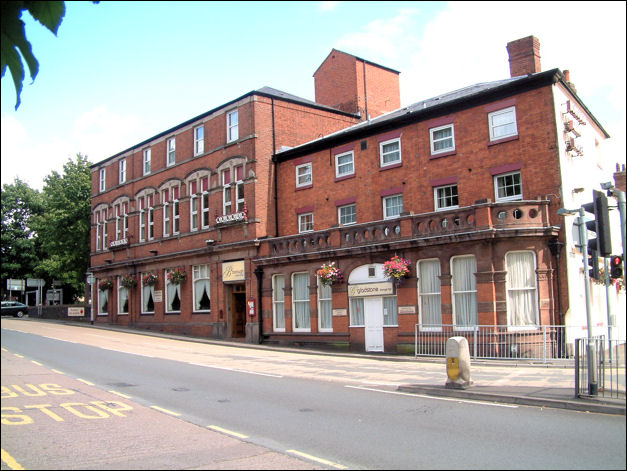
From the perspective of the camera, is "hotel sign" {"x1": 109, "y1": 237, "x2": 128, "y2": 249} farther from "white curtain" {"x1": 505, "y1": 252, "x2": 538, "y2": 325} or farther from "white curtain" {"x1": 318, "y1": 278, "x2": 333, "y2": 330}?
"white curtain" {"x1": 505, "y1": 252, "x2": 538, "y2": 325}

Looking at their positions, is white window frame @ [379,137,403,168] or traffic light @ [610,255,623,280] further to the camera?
white window frame @ [379,137,403,168]

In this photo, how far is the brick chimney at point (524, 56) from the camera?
23.1 m

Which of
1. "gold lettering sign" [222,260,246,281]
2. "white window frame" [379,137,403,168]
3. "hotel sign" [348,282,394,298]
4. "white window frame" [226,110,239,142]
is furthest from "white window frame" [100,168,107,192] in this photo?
"hotel sign" [348,282,394,298]

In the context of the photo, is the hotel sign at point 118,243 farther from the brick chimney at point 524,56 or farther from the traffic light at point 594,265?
the traffic light at point 594,265

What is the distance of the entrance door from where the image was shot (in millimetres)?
30250

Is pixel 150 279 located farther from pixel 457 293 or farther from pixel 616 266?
pixel 616 266

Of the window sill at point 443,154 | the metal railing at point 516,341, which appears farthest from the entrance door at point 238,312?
the metal railing at point 516,341

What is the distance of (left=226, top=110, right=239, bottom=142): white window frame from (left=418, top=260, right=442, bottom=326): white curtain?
554 inches

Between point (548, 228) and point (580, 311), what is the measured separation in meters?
3.40

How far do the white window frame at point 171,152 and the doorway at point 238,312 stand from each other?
10269 millimetres

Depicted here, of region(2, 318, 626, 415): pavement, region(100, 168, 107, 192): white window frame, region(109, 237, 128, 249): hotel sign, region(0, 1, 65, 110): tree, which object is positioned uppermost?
region(100, 168, 107, 192): white window frame

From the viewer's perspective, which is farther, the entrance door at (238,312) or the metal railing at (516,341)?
the entrance door at (238,312)

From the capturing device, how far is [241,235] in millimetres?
29141

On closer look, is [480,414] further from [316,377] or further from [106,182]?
[106,182]
